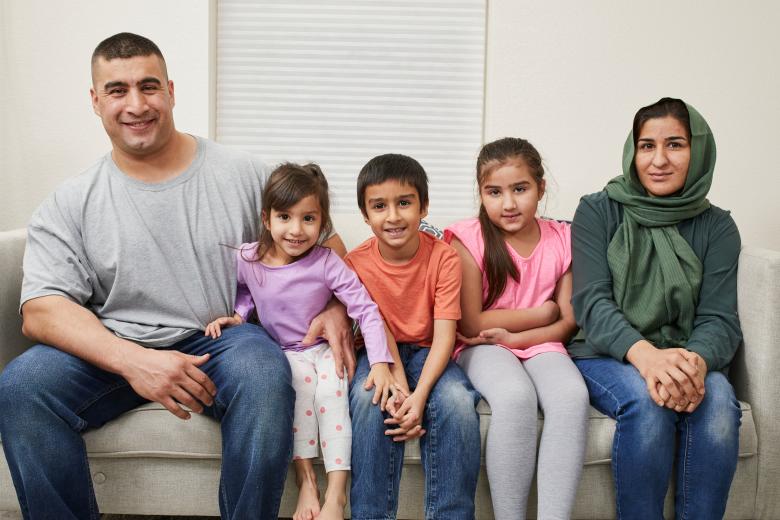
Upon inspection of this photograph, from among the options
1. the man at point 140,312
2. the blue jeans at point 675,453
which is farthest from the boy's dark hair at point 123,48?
the blue jeans at point 675,453

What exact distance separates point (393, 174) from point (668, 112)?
2.50ft

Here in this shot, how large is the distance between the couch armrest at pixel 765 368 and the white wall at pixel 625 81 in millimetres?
1058

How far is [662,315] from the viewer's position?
1910 mm

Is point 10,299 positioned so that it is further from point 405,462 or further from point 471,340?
point 471,340

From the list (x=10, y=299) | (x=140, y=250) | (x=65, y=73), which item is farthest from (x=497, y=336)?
(x=65, y=73)

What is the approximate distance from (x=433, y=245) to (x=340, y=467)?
0.66 metres

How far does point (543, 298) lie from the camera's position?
2.03 m

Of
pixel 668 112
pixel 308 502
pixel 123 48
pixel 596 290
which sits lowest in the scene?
pixel 308 502

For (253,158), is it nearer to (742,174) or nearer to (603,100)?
(603,100)

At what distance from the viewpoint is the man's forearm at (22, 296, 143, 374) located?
170cm

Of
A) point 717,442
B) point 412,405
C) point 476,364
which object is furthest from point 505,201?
A: point 717,442

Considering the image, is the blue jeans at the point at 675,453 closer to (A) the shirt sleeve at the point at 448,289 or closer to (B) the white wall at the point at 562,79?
(A) the shirt sleeve at the point at 448,289

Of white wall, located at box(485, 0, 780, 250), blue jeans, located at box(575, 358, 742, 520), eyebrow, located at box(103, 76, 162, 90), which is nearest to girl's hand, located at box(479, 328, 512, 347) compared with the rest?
blue jeans, located at box(575, 358, 742, 520)

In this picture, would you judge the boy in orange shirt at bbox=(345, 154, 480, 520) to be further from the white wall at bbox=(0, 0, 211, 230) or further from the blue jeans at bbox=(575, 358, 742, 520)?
the white wall at bbox=(0, 0, 211, 230)
